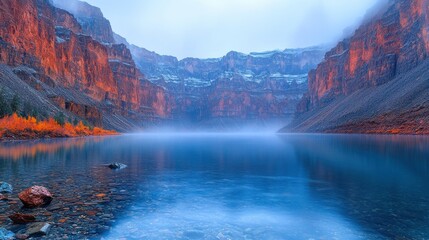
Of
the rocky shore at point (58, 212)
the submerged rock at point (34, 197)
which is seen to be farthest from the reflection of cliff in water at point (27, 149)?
the submerged rock at point (34, 197)

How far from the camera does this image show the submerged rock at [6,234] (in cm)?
735

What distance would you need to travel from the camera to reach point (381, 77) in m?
116

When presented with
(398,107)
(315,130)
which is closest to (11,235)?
(398,107)

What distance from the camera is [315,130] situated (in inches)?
4555

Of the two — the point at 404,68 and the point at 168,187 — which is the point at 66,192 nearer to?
the point at 168,187

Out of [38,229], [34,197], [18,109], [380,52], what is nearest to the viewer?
[38,229]

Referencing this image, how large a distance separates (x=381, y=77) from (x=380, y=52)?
15.4m

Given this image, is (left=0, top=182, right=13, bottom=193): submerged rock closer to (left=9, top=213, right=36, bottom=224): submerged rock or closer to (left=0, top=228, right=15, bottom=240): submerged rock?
(left=9, top=213, right=36, bottom=224): submerged rock

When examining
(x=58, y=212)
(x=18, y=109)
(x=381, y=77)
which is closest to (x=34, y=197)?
(x=58, y=212)

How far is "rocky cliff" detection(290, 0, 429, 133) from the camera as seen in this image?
74269 mm

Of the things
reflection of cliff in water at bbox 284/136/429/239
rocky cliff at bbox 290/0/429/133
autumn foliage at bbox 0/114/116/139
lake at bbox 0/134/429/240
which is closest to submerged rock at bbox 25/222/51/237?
lake at bbox 0/134/429/240

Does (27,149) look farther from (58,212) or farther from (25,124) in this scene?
(58,212)

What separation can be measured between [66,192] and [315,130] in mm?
111278

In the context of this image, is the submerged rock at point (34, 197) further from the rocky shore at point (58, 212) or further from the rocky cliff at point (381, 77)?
the rocky cliff at point (381, 77)
